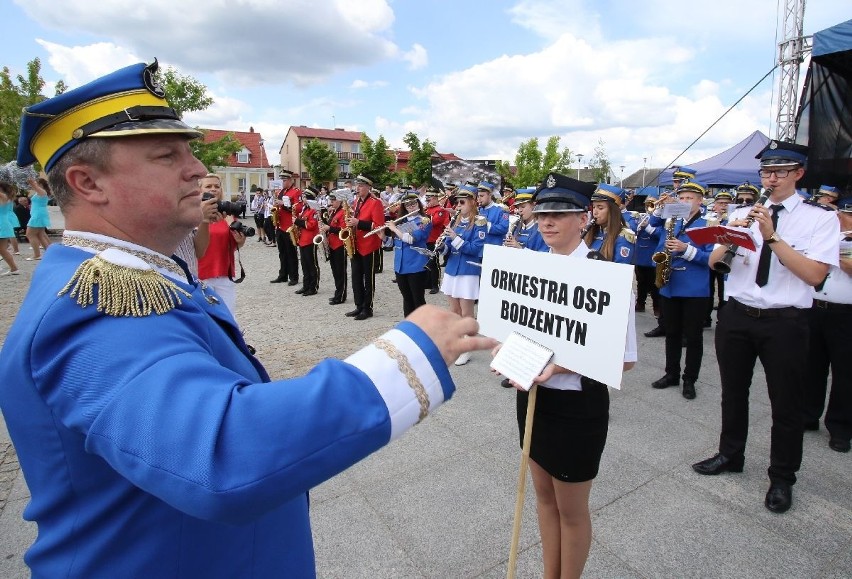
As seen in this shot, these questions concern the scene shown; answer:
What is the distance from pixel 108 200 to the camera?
120cm

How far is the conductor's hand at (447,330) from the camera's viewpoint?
1009 mm

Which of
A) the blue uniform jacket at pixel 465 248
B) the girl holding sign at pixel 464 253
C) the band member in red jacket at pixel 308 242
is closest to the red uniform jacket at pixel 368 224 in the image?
the band member in red jacket at pixel 308 242

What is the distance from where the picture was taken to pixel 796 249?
10.8ft

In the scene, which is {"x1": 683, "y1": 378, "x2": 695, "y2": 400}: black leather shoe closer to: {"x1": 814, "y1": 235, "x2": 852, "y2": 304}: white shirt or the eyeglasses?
{"x1": 814, "y1": 235, "x2": 852, "y2": 304}: white shirt

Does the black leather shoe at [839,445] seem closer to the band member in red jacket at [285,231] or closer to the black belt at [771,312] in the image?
the black belt at [771,312]

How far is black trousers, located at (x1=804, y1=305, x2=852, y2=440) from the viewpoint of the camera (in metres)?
4.18

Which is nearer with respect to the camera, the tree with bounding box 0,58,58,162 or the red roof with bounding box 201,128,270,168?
the tree with bounding box 0,58,58,162

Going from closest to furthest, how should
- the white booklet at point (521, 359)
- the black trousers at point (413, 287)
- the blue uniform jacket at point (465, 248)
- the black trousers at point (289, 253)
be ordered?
the white booklet at point (521, 359) → the blue uniform jacket at point (465, 248) → the black trousers at point (413, 287) → the black trousers at point (289, 253)

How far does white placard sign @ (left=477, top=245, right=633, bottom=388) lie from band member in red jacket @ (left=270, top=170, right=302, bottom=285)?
9923mm

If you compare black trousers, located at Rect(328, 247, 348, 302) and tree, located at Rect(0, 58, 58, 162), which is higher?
tree, located at Rect(0, 58, 58, 162)

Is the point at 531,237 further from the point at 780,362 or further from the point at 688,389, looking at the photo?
the point at 780,362

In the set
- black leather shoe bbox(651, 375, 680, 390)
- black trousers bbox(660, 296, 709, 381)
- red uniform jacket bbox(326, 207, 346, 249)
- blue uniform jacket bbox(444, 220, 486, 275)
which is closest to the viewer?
black trousers bbox(660, 296, 709, 381)

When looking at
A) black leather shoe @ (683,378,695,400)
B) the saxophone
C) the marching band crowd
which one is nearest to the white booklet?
the marching band crowd

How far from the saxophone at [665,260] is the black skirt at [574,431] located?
387 centimetres
